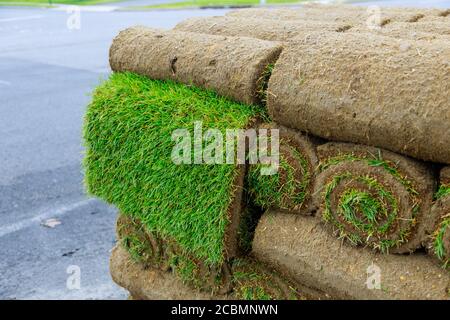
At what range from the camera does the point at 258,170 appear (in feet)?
6.93

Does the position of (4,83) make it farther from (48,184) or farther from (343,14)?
(343,14)

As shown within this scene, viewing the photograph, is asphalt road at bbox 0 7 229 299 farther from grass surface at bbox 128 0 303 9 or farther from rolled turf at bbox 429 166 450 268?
grass surface at bbox 128 0 303 9

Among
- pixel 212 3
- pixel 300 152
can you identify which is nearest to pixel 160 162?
pixel 300 152

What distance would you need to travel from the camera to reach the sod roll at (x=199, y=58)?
6.98ft

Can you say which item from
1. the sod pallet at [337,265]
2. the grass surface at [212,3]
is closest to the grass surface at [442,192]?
the sod pallet at [337,265]

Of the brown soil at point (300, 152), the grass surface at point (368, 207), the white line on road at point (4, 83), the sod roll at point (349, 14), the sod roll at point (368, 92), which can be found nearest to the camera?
the sod roll at point (368, 92)

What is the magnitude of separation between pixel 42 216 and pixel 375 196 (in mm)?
2743

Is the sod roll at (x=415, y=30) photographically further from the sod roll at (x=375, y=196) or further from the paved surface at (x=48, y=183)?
the paved surface at (x=48, y=183)

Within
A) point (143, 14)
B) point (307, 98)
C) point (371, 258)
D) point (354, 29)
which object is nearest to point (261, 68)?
point (307, 98)

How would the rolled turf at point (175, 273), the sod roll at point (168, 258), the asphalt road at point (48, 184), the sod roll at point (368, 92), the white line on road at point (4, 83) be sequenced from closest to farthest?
the sod roll at point (368, 92) < the rolled turf at point (175, 273) < the sod roll at point (168, 258) < the asphalt road at point (48, 184) < the white line on road at point (4, 83)

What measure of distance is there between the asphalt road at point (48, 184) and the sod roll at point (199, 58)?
444 mm

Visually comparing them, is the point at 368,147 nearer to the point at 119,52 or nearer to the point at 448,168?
the point at 448,168

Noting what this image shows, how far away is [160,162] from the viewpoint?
227cm

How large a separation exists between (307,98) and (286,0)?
17501 mm
